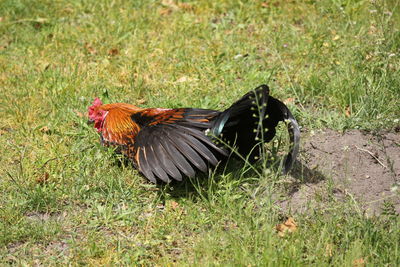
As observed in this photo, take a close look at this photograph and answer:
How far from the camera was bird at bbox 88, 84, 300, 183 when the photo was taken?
12.6 feet

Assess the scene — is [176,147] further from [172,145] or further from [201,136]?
[201,136]

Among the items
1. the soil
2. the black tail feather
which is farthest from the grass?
the black tail feather

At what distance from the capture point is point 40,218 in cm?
423

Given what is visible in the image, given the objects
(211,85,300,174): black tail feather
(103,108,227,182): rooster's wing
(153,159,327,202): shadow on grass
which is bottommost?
(153,159,327,202): shadow on grass

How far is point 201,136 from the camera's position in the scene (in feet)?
13.1

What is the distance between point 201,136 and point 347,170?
3.98 ft

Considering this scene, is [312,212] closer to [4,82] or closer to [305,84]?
[305,84]

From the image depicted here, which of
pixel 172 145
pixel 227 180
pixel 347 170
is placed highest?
pixel 172 145

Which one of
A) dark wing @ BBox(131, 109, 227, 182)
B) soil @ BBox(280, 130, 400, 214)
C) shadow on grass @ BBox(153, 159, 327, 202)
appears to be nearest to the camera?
dark wing @ BBox(131, 109, 227, 182)

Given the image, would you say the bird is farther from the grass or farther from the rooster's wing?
the grass

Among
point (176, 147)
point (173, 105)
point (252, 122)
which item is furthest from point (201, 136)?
point (173, 105)

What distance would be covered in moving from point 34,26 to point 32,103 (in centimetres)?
178

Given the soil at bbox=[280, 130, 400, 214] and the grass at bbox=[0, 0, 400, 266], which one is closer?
the grass at bbox=[0, 0, 400, 266]

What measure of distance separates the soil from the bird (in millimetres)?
370
